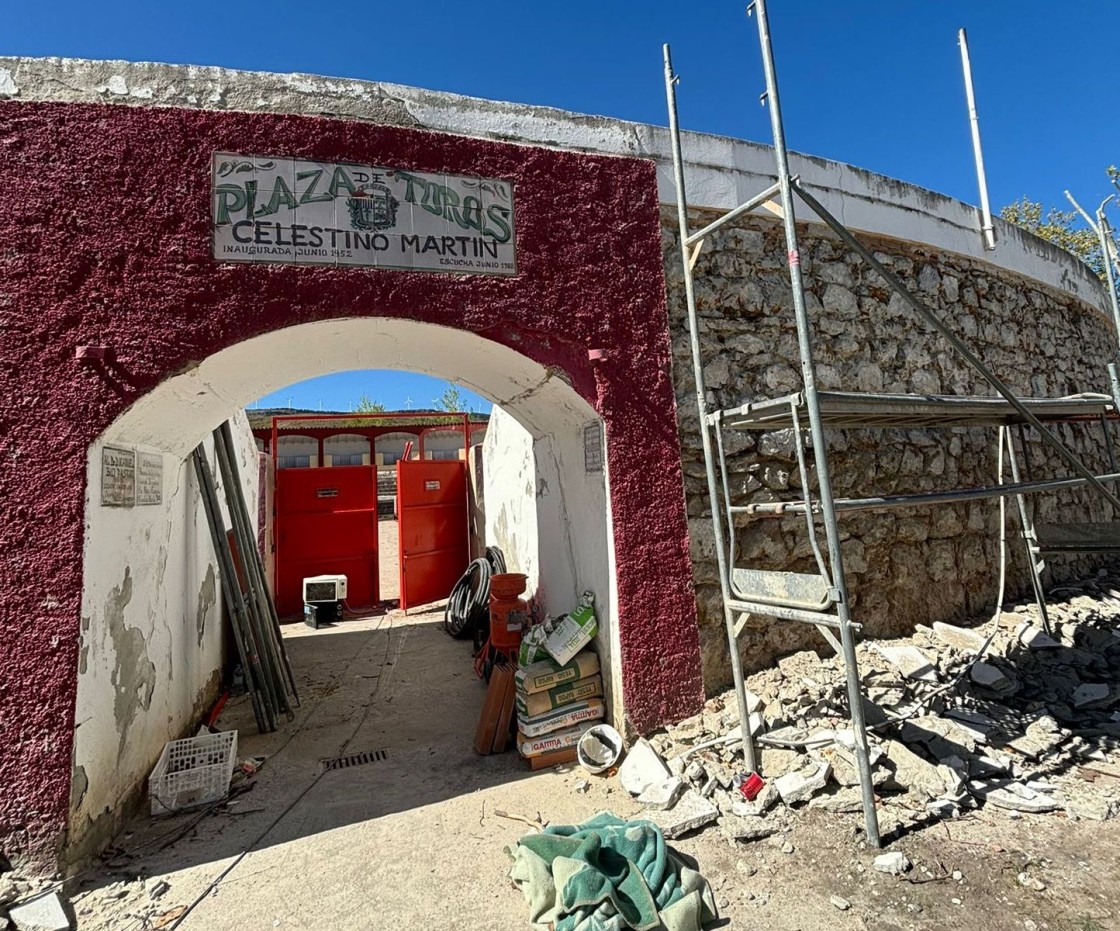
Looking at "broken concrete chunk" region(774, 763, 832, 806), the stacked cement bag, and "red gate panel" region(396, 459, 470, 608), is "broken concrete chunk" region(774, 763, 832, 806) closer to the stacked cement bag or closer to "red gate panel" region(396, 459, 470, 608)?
the stacked cement bag

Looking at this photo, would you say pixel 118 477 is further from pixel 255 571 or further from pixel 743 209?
pixel 743 209

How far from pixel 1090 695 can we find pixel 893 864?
84.2 inches

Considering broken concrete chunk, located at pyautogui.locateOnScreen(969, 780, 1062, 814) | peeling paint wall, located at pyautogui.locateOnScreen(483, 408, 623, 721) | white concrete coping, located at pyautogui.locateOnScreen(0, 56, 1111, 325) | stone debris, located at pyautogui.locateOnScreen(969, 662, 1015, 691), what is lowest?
broken concrete chunk, located at pyautogui.locateOnScreen(969, 780, 1062, 814)

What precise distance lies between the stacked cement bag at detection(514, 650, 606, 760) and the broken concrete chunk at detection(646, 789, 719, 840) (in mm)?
800

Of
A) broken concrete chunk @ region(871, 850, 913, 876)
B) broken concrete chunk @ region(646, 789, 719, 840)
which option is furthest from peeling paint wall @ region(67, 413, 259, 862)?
broken concrete chunk @ region(871, 850, 913, 876)

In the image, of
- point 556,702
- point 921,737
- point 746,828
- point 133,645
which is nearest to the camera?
point 746,828

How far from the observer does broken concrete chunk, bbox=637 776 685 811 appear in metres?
2.96

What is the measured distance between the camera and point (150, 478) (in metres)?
3.59

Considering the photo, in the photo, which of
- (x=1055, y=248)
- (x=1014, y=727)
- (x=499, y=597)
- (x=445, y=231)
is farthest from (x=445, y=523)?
(x=1055, y=248)

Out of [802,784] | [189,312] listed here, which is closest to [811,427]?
[802,784]

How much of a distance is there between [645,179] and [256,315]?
248 cm

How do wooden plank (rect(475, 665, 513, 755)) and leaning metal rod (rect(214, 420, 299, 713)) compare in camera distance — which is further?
leaning metal rod (rect(214, 420, 299, 713))

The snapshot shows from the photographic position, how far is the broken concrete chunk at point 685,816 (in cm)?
275

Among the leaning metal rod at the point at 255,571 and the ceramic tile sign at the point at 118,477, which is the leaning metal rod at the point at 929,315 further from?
the leaning metal rod at the point at 255,571
